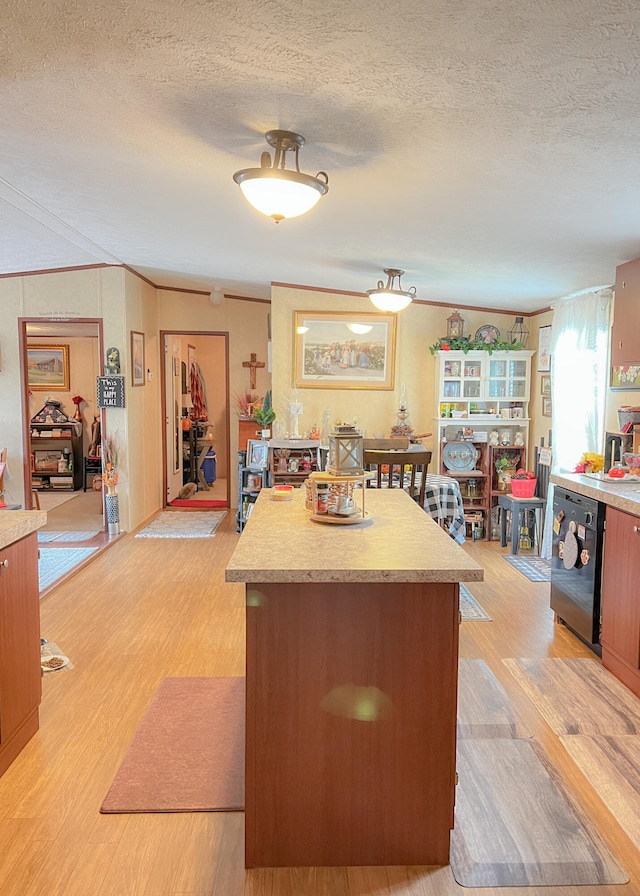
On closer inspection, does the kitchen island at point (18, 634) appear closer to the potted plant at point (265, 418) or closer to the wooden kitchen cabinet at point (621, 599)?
the wooden kitchen cabinet at point (621, 599)

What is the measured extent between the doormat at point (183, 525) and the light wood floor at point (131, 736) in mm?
1026

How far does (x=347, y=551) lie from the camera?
2.03m

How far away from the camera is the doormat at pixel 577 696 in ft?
9.18

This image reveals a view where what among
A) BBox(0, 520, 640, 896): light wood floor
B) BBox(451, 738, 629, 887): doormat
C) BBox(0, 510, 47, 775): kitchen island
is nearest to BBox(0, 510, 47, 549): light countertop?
BBox(0, 510, 47, 775): kitchen island

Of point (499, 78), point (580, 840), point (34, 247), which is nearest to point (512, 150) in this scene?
point (499, 78)

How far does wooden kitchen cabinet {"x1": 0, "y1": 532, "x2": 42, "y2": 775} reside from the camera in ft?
7.86

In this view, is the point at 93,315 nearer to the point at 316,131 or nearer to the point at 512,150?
the point at 316,131

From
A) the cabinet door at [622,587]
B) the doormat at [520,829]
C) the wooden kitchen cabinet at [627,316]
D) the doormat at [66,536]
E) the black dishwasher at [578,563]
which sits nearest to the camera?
the doormat at [520,829]

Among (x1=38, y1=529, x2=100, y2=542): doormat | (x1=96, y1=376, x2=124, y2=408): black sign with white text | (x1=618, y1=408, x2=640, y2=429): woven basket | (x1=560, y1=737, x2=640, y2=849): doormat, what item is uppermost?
(x1=96, y1=376, x2=124, y2=408): black sign with white text

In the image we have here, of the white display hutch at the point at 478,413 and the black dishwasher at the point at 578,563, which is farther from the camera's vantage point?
the white display hutch at the point at 478,413

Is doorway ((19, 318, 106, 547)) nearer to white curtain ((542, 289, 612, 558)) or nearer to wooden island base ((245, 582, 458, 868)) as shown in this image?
white curtain ((542, 289, 612, 558))

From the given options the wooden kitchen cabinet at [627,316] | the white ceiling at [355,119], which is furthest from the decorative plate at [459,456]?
the wooden kitchen cabinet at [627,316]

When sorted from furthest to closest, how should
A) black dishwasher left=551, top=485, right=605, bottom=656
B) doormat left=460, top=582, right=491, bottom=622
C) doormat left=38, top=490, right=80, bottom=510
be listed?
doormat left=38, top=490, right=80, bottom=510, doormat left=460, top=582, right=491, bottom=622, black dishwasher left=551, top=485, right=605, bottom=656

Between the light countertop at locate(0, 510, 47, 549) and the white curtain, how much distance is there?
12.8 ft
